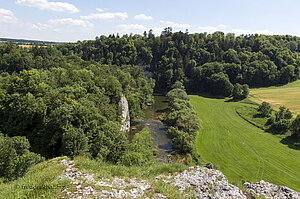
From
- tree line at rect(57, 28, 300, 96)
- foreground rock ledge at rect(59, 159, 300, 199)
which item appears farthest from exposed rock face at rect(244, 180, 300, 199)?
tree line at rect(57, 28, 300, 96)

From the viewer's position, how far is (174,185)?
13438mm

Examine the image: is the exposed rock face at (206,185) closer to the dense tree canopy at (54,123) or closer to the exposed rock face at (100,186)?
the exposed rock face at (100,186)

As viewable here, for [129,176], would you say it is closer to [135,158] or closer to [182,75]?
[135,158]

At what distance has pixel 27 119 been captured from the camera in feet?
99.1

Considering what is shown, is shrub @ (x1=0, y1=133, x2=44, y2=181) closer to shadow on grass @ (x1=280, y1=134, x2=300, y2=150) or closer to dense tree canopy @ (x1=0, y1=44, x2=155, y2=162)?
dense tree canopy @ (x1=0, y1=44, x2=155, y2=162)

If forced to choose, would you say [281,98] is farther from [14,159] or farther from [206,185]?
[14,159]

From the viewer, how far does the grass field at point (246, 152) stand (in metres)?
34.0

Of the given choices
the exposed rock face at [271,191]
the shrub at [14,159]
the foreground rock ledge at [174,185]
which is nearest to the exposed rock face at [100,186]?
the foreground rock ledge at [174,185]

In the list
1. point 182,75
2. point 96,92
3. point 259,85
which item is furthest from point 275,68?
point 96,92

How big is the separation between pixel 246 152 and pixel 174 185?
1512 inches

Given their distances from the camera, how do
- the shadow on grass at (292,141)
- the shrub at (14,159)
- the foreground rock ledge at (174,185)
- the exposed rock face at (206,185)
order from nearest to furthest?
the foreground rock ledge at (174,185) < the exposed rock face at (206,185) < the shrub at (14,159) < the shadow on grass at (292,141)

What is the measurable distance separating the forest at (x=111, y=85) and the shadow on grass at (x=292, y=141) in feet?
9.69

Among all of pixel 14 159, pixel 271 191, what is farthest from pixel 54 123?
pixel 271 191

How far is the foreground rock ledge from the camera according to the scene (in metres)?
11.3
